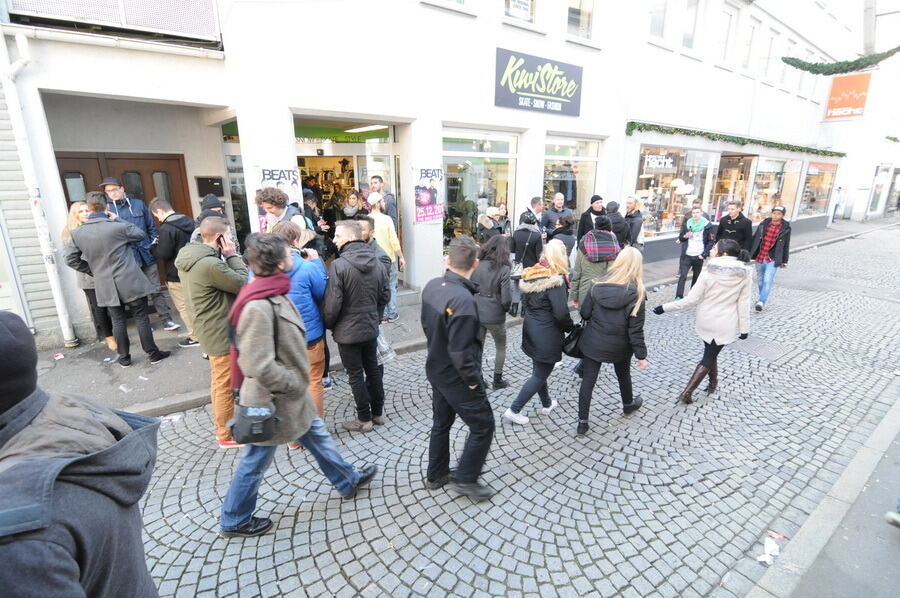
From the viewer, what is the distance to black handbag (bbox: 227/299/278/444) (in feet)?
8.60

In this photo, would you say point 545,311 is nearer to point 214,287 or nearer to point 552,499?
point 552,499

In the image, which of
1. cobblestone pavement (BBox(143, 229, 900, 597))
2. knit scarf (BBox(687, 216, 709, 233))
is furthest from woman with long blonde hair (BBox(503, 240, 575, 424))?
knit scarf (BBox(687, 216, 709, 233))

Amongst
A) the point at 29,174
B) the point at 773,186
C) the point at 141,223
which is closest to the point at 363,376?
the point at 141,223

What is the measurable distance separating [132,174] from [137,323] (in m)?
3.25

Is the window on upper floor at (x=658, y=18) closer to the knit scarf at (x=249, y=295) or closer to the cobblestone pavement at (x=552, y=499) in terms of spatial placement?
the cobblestone pavement at (x=552, y=499)

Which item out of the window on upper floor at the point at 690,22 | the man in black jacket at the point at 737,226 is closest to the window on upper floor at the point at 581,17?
the window on upper floor at the point at 690,22

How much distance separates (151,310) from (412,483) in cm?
610

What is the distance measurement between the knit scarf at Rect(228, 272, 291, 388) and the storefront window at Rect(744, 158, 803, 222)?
54.8 feet

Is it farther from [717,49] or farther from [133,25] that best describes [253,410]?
[717,49]

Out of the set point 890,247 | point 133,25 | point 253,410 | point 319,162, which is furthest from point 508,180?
point 890,247

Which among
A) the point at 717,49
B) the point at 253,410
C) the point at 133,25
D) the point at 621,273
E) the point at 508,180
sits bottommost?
the point at 253,410

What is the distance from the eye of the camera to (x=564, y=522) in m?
3.20

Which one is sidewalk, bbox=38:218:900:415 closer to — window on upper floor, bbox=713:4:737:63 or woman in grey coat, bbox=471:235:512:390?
woman in grey coat, bbox=471:235:512:390

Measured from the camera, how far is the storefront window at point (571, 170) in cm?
1011
